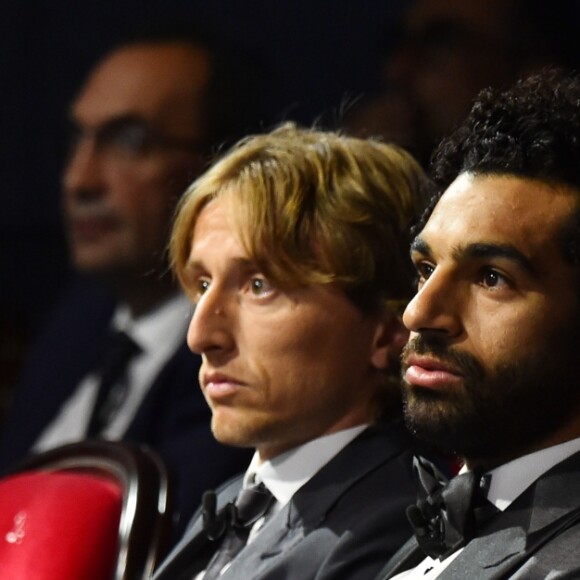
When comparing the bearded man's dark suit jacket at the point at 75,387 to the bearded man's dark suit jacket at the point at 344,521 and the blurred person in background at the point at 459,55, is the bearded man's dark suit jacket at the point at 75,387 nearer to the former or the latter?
the bearded man's dark suit jacket at the point at 344,521

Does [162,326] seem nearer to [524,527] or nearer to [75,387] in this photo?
[75,387]

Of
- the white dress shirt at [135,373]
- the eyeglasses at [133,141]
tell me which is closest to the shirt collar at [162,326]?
the white dress shirt at [135,373]

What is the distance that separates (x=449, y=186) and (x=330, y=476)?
0.47 metres

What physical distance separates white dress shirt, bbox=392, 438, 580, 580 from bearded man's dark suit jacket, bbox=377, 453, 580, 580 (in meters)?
0.02

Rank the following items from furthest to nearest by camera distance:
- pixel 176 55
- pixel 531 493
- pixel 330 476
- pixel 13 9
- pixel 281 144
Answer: pixel 13 9 < pixel 176 55 < pixel 281 144 < pixel 330 476 < pixel 531 493

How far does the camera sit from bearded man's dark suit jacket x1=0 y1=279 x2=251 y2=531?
278cm

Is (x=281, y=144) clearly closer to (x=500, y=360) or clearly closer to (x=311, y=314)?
(x=311, y=314)

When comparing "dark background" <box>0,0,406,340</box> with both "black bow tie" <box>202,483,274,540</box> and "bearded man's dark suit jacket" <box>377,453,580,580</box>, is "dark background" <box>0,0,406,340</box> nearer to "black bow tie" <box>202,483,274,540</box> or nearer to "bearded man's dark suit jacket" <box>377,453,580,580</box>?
"black bow tie" <box>202,483,274,540</box>

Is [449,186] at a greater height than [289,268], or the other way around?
[449,186]

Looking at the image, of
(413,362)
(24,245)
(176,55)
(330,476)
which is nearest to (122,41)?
(176,55)

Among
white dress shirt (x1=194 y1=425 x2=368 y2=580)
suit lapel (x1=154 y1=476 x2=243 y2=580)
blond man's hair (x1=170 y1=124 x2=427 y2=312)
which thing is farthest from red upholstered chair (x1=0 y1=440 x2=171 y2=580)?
blond man's hair (x1=170 y1=124 x2=427 y2=312)

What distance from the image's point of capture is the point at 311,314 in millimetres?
2049

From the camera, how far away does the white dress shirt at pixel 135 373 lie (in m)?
3.21

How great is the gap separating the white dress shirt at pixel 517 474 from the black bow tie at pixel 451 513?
11 mm
